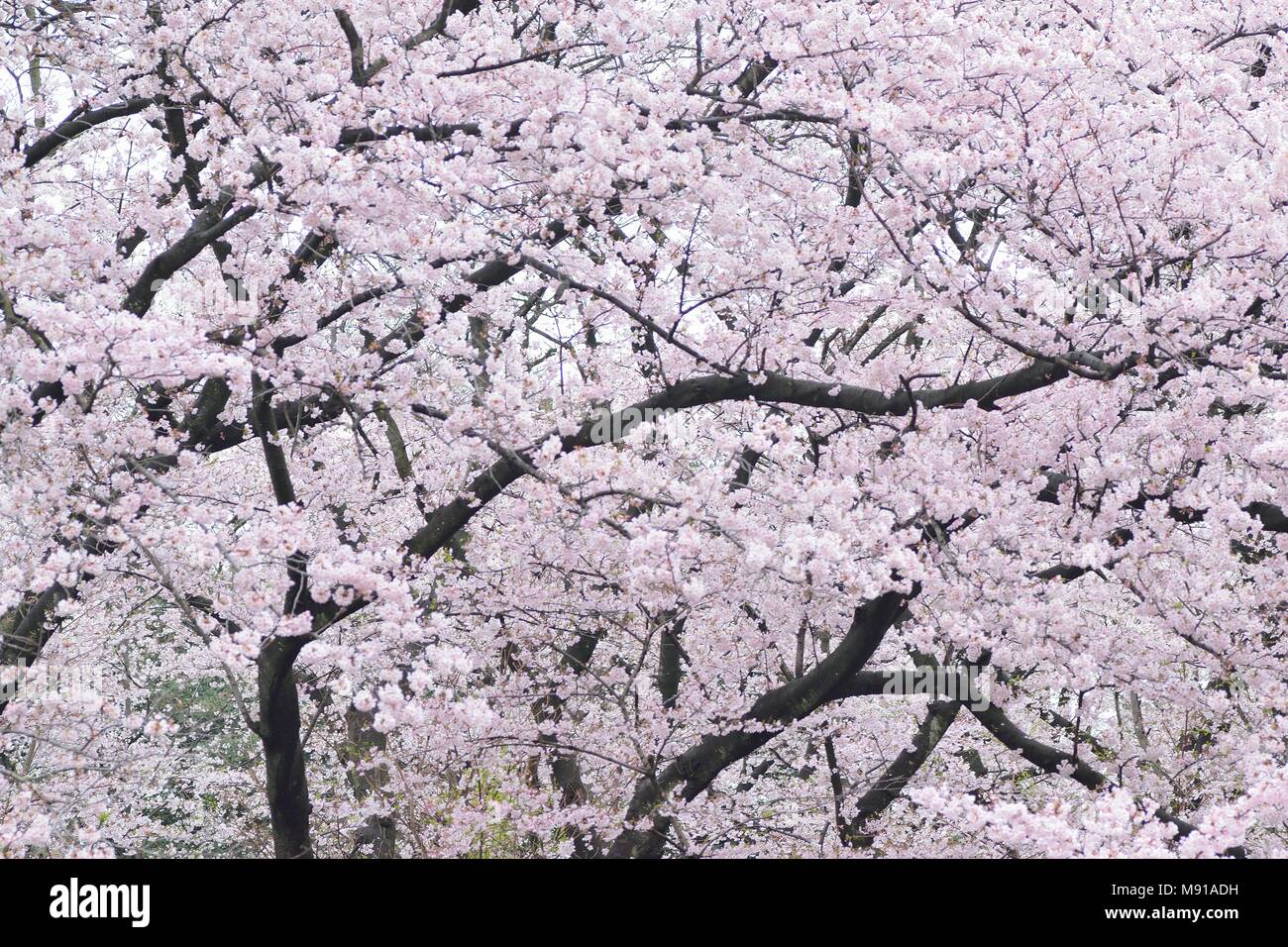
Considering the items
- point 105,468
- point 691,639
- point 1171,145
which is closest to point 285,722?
point 105,468

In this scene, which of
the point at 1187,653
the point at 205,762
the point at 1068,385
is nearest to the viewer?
the point at 1068,385

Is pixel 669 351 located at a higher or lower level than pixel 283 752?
higher

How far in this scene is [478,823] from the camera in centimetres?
711

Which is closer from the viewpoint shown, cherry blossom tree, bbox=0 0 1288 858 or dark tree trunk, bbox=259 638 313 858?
cherry blossom tree, bbox=0 0 1288 858

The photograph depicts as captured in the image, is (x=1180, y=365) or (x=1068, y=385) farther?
(x=1068, y=385)

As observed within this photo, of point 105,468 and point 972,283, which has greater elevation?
point 972,283

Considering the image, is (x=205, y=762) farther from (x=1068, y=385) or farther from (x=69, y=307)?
(x=1068, y=385)

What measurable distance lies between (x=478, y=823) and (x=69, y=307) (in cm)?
391

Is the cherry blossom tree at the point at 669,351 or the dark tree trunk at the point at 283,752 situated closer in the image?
the cherry blossom tree at the point at 669,351

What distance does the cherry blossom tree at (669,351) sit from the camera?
4859mm

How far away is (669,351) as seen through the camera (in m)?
6.73

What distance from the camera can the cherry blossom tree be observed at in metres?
4.86
